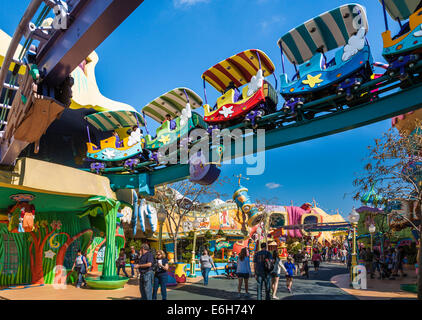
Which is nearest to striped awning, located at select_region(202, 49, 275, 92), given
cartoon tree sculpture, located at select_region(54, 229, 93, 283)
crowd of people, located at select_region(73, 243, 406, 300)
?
crowd of people, located at select_region(73, 243, 406, 300)

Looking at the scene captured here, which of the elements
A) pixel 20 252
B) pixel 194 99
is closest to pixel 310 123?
pixel 194 99

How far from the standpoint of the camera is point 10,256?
12.7m

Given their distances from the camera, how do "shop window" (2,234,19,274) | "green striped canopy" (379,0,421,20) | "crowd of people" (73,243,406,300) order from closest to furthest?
"crowd of people" (73,243,406,300)
"green striped canopy" (379,0,421,20)
"shop window" (2,234,19,274)

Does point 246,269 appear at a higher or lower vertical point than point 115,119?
lower

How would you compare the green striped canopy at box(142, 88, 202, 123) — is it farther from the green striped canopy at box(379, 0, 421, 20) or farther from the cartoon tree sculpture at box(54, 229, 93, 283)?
the green striped canopy at box(379, 0, 421, 20)

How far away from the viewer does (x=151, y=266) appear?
7109mm

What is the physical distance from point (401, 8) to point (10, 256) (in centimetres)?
1526

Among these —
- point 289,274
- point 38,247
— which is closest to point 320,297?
point 289,274

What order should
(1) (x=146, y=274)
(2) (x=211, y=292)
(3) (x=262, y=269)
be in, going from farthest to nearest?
(2) (x=211, y=292) < (3) (x=262, y=269) < (1) (x=146, y=274)

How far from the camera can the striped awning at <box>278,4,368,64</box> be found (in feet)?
27.2

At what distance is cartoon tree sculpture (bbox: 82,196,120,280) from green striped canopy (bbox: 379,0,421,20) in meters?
10.5

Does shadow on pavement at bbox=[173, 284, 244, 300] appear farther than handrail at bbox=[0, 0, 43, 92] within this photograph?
Yes

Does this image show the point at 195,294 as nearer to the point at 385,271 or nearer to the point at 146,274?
the point at 146,274
